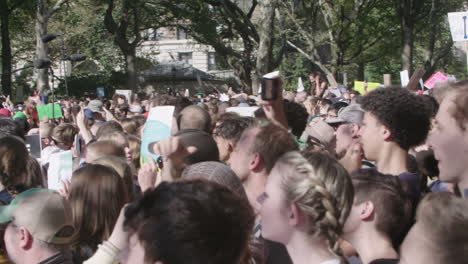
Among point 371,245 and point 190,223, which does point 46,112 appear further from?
point 190,223

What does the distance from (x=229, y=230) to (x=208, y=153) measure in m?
1.82

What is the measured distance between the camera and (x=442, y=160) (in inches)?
123

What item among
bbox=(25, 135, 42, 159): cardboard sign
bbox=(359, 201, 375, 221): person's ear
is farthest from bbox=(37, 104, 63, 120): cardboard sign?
bbox=(359, 201, 375, 221): person's ear

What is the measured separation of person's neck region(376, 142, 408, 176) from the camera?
3.82m

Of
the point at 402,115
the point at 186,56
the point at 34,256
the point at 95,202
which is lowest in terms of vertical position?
the point at 34,256

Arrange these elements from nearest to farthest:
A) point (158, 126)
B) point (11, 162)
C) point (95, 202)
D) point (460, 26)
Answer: point (95, 202) < point (11, 162) < point (158, 126) < point (460, 26)

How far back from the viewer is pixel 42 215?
9.32 ft

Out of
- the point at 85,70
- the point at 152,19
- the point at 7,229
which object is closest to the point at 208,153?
the point at 7,229

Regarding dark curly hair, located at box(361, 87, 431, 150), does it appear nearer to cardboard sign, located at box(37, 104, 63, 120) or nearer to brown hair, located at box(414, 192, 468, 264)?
brown hair, located at box(414, 192, 468, 264)

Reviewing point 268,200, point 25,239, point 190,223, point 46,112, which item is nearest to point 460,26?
point 268,200

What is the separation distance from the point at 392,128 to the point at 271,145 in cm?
90

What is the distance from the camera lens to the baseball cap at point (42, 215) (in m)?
2.82

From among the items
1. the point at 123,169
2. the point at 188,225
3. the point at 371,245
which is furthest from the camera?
the point at 123,169

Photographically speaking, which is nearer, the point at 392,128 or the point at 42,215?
the point at 42,215
